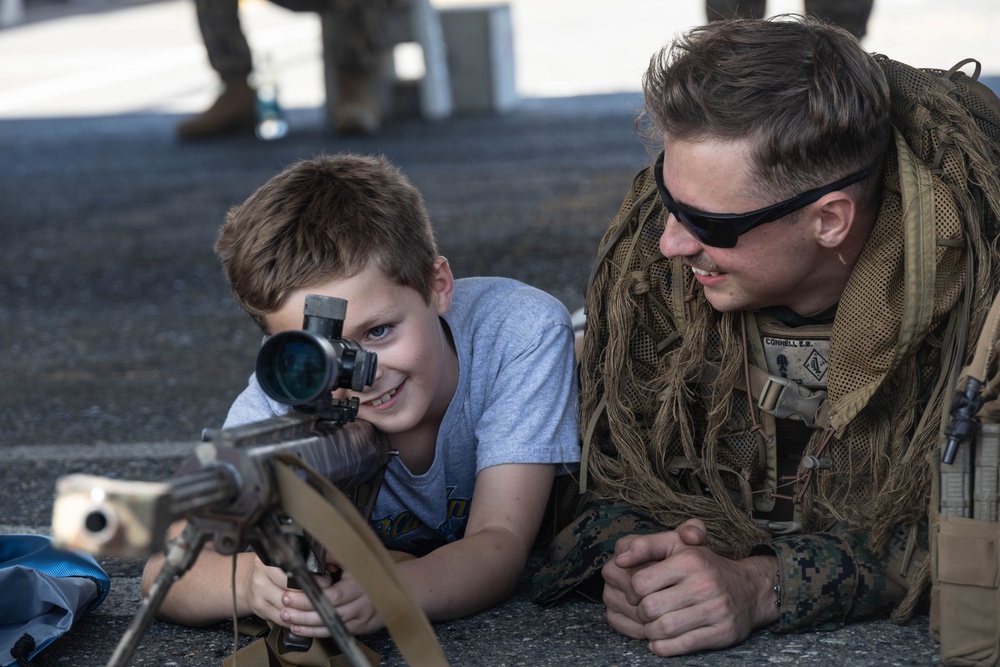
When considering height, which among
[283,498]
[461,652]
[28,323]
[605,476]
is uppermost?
[283,498]

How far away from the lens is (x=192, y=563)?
66.9 inches

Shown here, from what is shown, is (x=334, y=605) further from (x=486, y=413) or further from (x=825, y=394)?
(x=825, y=394)

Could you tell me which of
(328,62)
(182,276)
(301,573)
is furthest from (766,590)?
(328,62)

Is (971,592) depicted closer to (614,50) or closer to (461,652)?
(461,652)

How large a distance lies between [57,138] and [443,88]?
3.62 meters

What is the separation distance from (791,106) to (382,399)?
0.94m

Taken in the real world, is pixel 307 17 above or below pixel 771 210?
below

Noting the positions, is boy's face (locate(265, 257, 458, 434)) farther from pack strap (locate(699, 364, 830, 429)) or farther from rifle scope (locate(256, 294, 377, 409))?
pack strap (locate(699, 364, 830, 429))

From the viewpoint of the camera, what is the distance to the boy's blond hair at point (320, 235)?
2.34 meters

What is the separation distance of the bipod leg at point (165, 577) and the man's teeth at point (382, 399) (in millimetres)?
699

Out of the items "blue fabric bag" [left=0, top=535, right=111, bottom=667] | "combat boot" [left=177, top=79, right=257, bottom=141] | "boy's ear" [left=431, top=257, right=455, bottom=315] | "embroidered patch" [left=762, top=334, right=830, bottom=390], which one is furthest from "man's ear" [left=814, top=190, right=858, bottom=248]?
"combat boot" [left=177, top=79, right=257, bottom=141]

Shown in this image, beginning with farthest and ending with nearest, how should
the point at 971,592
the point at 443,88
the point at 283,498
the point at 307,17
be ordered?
the point at 307,17 < the point at 443,88 < the point at 971,592 < the point at 283,498

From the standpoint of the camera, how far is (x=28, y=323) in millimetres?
5629

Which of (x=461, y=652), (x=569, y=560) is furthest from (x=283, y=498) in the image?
(x=569, y=560)
